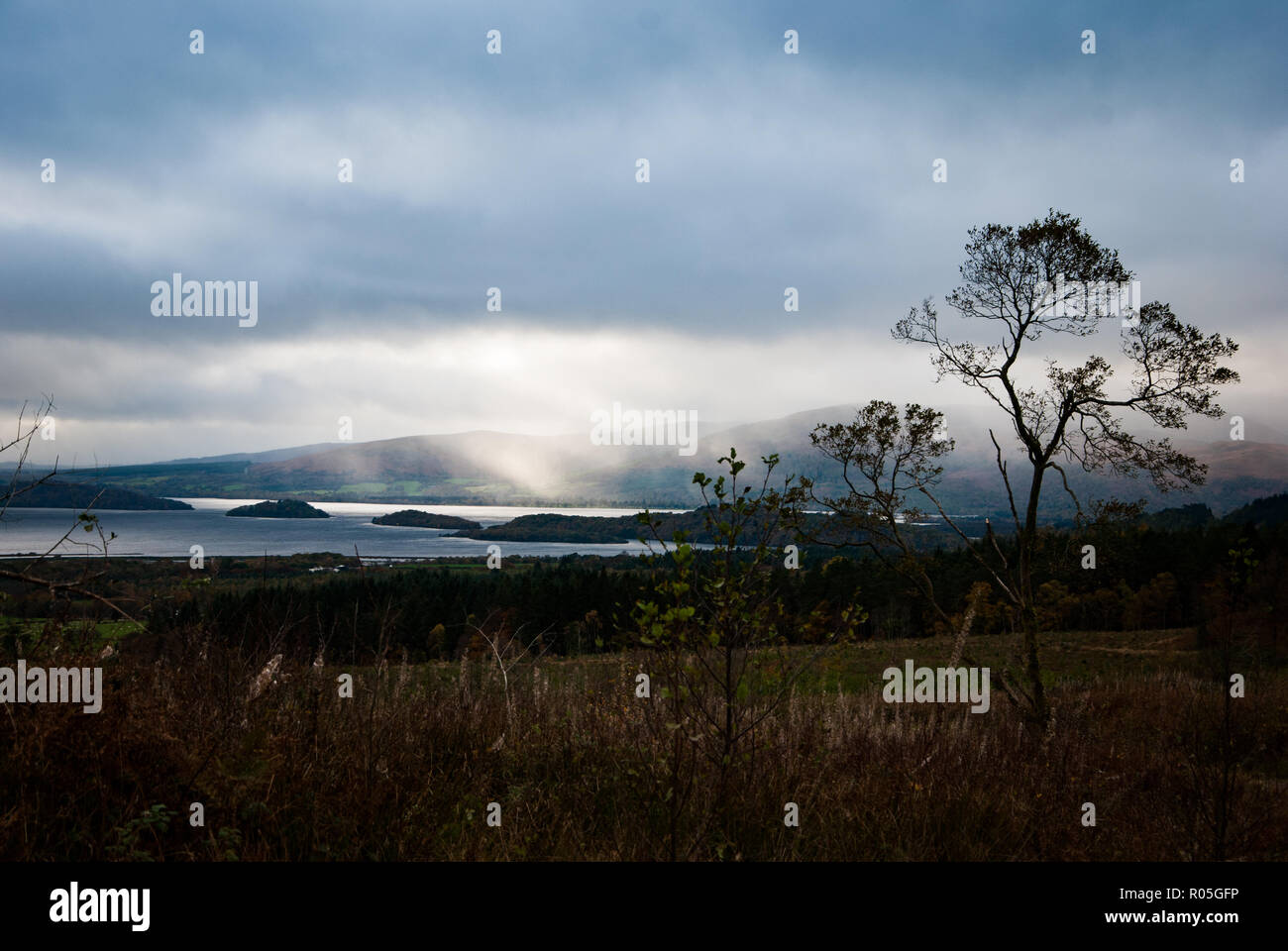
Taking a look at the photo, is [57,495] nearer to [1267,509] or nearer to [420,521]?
[420,521]

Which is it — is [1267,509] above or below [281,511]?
below

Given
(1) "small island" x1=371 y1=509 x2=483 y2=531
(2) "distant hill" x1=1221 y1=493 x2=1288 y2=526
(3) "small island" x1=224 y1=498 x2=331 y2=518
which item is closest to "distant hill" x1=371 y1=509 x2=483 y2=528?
(1) "small island" x1=371 y1=509 x2=483 y2=531

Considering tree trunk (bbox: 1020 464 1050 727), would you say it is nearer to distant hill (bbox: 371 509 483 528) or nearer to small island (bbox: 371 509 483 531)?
small island (bbox: 371 509 483 531)

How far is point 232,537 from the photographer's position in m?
57.7

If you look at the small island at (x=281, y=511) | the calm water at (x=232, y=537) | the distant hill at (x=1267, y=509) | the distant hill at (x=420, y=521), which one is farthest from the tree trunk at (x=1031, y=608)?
the small island at (x=281, y=511)

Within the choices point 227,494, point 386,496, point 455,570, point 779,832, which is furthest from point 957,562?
point 386,496

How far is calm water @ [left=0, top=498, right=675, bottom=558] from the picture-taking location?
228 inches

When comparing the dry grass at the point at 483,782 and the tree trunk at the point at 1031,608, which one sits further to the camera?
the tree trunk at the point at 1031,608

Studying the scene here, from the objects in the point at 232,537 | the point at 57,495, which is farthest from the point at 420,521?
→ the point at 57,495

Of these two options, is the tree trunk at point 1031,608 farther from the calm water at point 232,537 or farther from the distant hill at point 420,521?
the distant hill at point 420,521

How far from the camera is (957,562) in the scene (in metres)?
60.7

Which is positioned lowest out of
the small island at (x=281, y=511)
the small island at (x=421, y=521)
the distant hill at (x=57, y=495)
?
the small island at (x=421, y=521)

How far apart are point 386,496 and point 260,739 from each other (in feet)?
640

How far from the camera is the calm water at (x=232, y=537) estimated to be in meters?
5.80
